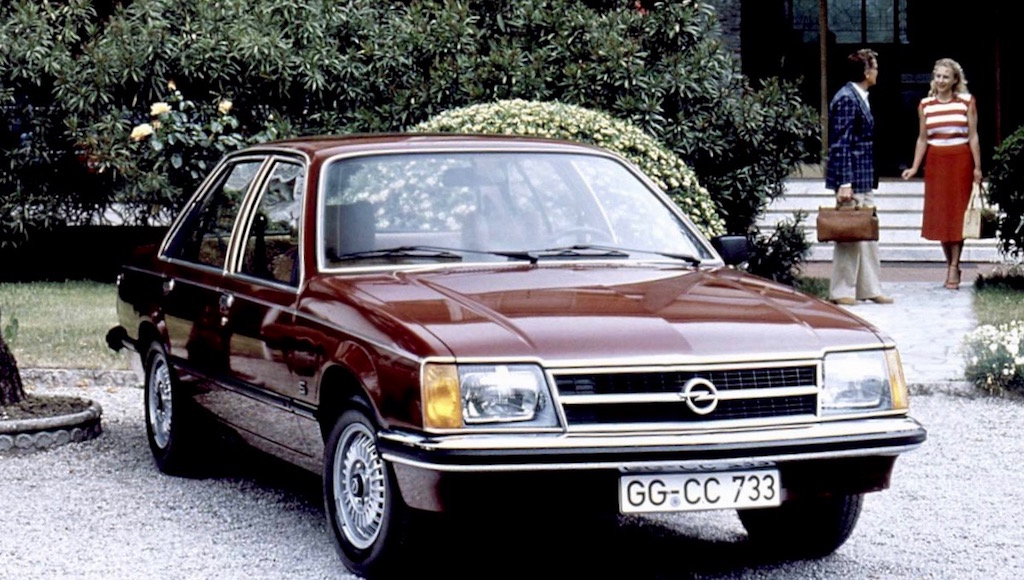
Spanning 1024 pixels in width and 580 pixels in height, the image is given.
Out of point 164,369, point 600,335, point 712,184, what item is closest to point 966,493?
point 600,335

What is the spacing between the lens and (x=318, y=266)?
261 inches

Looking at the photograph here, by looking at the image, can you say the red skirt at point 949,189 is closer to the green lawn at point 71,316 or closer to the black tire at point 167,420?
the green lawn at point 71,316

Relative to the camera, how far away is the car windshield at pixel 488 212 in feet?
22.1

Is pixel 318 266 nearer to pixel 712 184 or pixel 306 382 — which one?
A: pixel 306 382

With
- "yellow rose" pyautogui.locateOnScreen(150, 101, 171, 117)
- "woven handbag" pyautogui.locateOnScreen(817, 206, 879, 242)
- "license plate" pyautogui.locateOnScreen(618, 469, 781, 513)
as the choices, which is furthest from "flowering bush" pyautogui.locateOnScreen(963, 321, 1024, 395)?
"yellow rose" pyautogui.locateOnScreen(150, 101, 171, 117)

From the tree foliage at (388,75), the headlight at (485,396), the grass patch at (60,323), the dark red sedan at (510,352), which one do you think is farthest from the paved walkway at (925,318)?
the grass patch at (60,323)

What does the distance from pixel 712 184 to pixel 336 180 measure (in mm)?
8806

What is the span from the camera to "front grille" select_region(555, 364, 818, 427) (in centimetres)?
560

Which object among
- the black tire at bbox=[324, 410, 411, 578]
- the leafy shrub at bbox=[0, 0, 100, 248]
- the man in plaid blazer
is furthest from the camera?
the leafy shrub at bbox=[0, 0, 100, 248]

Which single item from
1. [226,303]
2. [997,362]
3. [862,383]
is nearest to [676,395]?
[862,383]

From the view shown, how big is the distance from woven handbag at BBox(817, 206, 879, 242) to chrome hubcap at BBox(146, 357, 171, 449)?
23.0 ft

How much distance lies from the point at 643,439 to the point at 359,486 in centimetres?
106

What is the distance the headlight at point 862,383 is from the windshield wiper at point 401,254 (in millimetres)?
1478

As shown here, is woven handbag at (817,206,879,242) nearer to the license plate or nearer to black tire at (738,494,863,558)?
black tire at (738,494,863,558)
